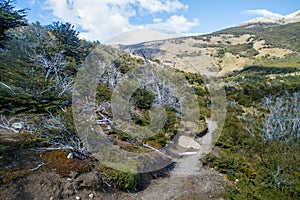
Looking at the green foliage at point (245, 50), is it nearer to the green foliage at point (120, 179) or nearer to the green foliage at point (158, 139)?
the green foliage at point (158, 139)

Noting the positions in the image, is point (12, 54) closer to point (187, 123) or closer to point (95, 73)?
point (95, 73)

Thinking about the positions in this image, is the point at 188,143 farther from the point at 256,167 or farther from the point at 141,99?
the point at 256,167

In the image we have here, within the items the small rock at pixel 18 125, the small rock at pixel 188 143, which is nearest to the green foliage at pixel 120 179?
the small rock at pixel 18 125

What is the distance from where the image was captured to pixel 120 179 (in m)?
5.22

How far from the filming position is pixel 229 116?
43.2ft

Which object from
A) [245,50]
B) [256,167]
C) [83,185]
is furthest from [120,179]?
[245,50]

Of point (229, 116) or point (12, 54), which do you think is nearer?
point (229, 116)

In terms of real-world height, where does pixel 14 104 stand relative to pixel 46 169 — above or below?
above

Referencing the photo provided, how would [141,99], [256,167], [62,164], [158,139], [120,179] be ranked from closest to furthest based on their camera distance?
[62,164] < [120,179] < [256,167] < [158,139] < [141,99]

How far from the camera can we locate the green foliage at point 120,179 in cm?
521

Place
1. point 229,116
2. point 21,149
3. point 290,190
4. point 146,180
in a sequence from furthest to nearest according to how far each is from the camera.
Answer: point 229,116, point 146,180, point 21,149, point 290,190

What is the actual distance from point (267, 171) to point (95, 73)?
436 inches

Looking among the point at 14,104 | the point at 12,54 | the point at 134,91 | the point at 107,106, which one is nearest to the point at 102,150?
the point at 14,104

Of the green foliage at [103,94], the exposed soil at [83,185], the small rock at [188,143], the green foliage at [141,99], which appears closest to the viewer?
the exposed soil at [83,185]
